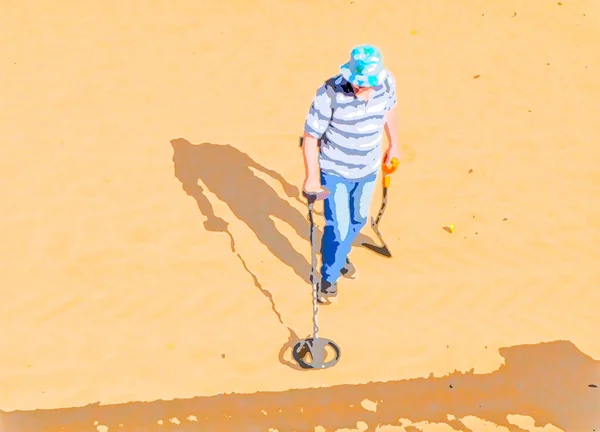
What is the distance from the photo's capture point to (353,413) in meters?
4.57

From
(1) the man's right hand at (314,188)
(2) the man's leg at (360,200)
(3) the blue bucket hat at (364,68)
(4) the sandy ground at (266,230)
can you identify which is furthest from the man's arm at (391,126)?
(4) the sandy ground at (266,230)

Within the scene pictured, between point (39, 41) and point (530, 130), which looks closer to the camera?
point (530, 130)

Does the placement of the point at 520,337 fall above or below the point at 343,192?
below

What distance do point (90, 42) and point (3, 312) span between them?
510 centimetres

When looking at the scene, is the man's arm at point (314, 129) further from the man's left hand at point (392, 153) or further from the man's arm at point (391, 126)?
the man's left hand at point (392, 153)

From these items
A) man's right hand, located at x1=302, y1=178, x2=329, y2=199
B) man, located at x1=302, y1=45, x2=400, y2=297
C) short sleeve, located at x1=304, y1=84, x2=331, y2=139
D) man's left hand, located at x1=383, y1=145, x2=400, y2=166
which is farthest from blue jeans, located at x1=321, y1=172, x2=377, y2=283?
short sleeve, located at x1=304, y1=84, x2=331, y2=139

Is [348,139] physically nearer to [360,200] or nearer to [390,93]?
[390,93]

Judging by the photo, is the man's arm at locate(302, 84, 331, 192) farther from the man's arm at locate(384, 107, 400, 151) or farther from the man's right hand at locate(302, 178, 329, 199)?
the man's arm at locate(384, 107, 400, 151)

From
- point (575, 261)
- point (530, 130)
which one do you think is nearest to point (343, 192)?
point (575, 261)

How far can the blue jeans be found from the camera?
15.4 ft

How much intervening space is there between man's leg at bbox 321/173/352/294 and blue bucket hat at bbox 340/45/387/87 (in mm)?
808

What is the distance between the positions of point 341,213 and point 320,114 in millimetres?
851

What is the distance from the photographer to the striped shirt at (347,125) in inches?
167

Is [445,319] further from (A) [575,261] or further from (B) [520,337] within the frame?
(A) [575,261]
